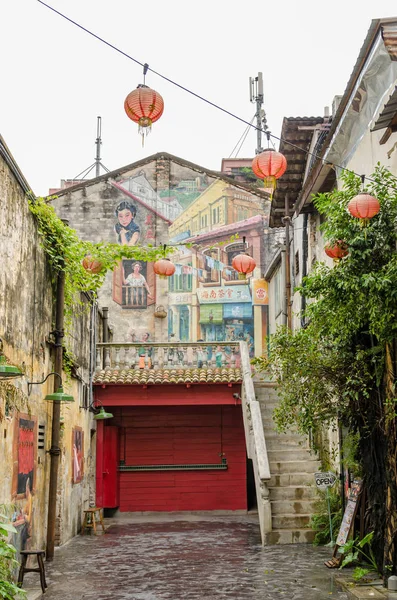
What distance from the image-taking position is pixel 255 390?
1766 centimetres

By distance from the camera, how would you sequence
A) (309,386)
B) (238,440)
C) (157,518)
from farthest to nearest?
(238,440) < (157,518) < (309,386)

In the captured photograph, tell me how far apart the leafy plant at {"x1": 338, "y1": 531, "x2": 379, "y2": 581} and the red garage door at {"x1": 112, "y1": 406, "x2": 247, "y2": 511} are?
9.88 meters

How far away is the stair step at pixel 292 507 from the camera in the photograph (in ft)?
43.4

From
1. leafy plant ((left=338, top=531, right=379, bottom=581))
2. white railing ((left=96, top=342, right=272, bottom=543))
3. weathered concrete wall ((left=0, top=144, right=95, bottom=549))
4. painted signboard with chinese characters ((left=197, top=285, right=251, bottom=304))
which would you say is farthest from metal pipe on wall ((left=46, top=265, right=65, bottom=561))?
painted signboard with chinese characters ((left=197, top=285, right=251, bottom=304))

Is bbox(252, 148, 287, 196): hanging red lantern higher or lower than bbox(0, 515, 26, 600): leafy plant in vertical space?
higher

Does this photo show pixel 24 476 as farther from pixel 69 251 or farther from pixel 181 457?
pixel 181 457

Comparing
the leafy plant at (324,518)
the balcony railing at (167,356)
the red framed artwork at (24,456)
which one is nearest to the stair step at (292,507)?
the leafy plant at (324,518)

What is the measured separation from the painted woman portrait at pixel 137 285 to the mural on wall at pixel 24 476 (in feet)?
43.8

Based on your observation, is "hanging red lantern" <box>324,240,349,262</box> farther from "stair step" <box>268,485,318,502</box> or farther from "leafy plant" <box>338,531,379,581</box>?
"stair step" <box>268,485,318,502</box>

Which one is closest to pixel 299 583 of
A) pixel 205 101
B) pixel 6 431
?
pixel 6 431

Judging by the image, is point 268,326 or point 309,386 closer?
point 309,386

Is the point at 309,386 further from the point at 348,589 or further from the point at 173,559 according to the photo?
the point at 173,559

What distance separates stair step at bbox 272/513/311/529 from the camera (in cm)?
1298

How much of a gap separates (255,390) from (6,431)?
9.47 meters
